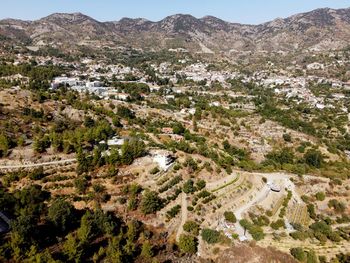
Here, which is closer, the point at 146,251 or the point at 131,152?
the point at 146,251

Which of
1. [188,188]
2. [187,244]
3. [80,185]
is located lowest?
[187,244]

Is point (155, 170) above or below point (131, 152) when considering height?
below

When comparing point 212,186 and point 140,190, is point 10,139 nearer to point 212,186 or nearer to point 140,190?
point 140,190

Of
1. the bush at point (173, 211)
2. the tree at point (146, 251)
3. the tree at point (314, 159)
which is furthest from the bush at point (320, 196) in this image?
Answer: the tree at point (146, 251)

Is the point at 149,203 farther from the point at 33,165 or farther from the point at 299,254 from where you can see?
the point at 299,254

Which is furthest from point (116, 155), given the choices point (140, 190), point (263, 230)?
point (263, 230)

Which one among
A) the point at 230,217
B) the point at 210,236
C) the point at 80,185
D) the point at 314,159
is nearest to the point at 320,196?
the point at 314,159

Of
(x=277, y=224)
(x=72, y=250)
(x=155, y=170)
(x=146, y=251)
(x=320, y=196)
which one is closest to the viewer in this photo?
(x=72, y=250)

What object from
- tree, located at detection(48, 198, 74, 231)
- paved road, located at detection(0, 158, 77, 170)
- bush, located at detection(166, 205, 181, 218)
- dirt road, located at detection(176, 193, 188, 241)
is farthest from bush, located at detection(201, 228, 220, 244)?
paved road, located at detection(0, 158, 77, 170)

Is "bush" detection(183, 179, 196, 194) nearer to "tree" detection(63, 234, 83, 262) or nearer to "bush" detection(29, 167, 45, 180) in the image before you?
"tree" detection(63, 234, 83, 262)
